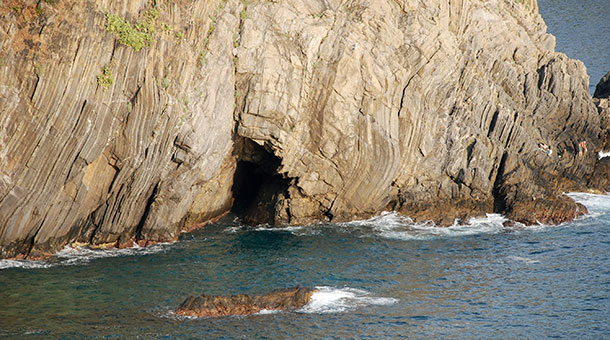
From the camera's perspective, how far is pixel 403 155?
49656 millimetres

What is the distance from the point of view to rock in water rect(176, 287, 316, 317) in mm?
33844

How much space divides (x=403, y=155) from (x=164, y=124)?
16.1 meters

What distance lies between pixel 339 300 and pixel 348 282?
2781mm

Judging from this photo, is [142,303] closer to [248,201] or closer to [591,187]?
[248,201]

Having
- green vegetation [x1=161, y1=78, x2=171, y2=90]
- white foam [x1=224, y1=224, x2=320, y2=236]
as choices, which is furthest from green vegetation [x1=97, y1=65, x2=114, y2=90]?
white foam [x1=224, y1=224, x2=320, y2=236]

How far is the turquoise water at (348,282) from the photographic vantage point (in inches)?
1276

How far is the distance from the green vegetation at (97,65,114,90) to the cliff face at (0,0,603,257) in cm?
11

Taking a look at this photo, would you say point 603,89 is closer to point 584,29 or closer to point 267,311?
point 584,29

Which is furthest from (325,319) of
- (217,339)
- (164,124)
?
(164,124)

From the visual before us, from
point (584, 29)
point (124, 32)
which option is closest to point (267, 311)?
point (124, 32)

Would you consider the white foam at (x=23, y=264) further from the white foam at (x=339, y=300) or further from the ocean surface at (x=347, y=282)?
the white foam at (x=339, y=300)

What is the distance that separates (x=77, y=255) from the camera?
41656 millimetres

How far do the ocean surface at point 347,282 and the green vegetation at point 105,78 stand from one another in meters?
9.33

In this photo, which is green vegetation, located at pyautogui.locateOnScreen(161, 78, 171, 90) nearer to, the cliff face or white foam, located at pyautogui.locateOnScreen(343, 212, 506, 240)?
the cliff face
